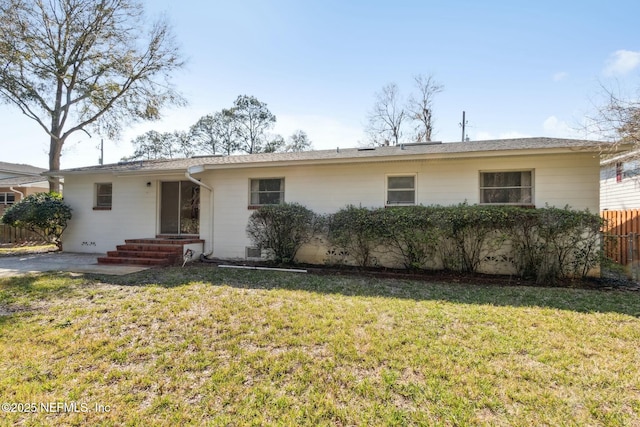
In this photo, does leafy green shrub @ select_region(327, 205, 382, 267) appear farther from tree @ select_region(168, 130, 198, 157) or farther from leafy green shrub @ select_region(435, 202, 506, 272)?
tree @ select_region(168, 130, 198, 157)

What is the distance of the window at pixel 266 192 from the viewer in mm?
8703

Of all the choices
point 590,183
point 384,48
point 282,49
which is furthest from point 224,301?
point 384,48

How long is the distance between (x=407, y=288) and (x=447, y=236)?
1.80 metres

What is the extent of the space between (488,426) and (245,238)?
7560 millimetres

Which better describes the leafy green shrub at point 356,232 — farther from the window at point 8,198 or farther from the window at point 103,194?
the window at point 8,198

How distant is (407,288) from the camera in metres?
5.61

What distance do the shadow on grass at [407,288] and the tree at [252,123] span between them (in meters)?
23.5

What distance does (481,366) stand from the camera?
2.74 m

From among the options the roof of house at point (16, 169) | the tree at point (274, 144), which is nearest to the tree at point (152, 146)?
the roof of house at point (16, 169)

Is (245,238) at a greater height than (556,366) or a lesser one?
greater

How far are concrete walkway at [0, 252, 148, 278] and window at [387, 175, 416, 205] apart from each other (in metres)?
6.55

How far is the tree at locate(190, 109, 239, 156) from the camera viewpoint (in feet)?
95.7

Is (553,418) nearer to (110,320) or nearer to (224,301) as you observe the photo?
(224,301)

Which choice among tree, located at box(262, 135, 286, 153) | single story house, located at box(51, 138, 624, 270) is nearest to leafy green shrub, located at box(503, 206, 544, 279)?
single story house, located at box(51, 138, 624, 270)
